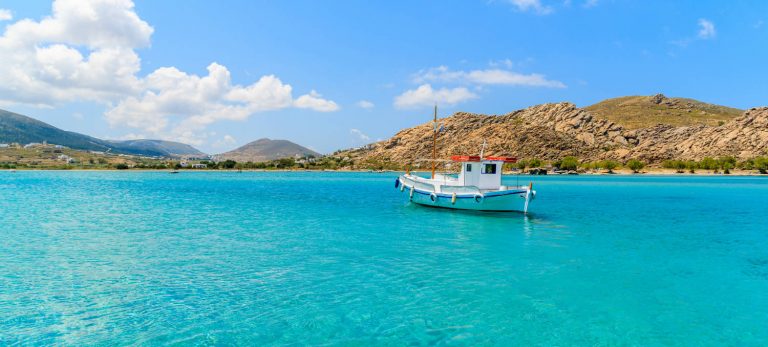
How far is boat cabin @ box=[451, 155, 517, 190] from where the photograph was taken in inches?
1838

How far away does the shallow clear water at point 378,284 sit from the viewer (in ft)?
44.9

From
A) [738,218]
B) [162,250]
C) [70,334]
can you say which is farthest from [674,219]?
[70,334]

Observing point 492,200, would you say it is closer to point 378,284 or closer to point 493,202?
point 493,202

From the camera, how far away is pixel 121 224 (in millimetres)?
36625

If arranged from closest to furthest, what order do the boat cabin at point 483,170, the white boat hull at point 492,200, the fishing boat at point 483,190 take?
the white boat hull at point 492,200 < the fishing boat at point 483,190 < the boat cabin at point 483,170

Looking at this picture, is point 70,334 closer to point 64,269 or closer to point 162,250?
point 64,269

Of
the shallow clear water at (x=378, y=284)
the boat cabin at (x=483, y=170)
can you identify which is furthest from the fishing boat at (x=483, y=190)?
the shallow clear water at (x=378, y=284)

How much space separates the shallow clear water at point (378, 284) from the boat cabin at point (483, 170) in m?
10.1

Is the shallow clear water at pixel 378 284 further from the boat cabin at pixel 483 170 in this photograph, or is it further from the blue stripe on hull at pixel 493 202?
the boat cabin at pixel 483 170

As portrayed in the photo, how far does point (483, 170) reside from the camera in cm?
4684

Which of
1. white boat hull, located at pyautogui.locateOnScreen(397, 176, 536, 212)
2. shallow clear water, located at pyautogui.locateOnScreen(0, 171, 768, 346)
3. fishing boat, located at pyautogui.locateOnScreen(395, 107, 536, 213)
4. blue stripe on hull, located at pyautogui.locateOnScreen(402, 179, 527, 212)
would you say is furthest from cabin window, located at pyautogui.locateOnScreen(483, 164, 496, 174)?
shallow clear water, located at pyautogui.locateOnScreen(0, 171, 768, 346)

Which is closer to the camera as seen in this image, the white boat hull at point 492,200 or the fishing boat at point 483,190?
the white boat hull at point 492,200

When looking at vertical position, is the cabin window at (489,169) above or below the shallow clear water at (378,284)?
above

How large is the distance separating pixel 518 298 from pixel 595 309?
2.64m
